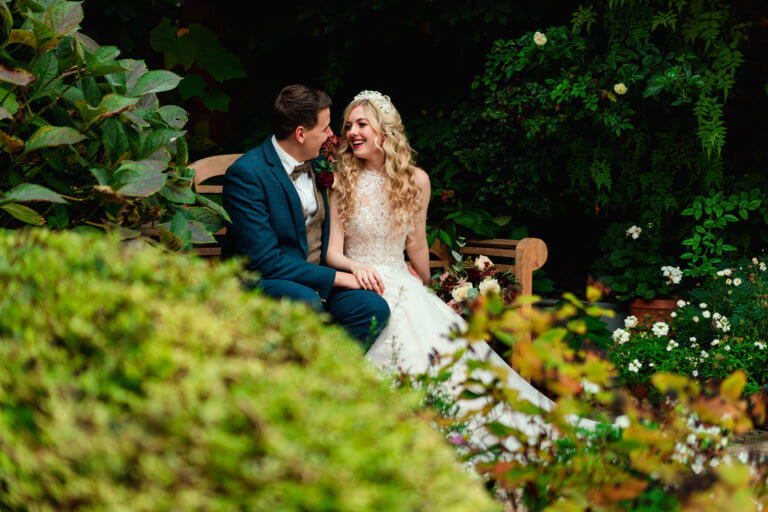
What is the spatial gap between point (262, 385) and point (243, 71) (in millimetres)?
4561

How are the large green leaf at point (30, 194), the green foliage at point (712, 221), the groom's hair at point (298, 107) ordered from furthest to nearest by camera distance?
the green foliage at point (712, 221)
the groom's hair at point (298, 107)
the large green leaf at point (30, 194)

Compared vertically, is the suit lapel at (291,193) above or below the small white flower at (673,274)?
above

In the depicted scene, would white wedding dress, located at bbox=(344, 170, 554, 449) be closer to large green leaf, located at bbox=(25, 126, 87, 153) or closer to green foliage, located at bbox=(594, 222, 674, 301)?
green foliage, located at bbox=(594, 222, 674, 301)

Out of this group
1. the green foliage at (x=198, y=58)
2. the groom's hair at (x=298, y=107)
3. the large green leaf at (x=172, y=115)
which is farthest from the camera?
the green foliage at (x=198, y=58)

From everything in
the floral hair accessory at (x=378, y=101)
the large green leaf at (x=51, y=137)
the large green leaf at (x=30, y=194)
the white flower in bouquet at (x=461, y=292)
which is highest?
the large green leaf at (x=51, y=137)

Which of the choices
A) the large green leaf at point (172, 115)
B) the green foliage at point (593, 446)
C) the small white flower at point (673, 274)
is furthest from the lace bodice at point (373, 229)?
the green foliage at point (593, 446)

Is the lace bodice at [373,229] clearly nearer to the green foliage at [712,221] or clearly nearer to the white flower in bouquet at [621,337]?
the white flower in bouquet at [621,337]

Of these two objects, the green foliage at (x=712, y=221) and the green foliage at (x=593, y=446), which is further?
the green foliage at (x=712, y=221)

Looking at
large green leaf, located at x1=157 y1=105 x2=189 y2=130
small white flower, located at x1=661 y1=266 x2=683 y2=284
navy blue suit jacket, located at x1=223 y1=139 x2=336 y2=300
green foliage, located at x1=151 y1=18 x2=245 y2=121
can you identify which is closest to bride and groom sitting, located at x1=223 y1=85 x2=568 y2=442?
Result: navy blue suit jacket, located at x1=223 y1=139 x2=336 y2=300

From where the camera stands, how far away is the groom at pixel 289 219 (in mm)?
3125

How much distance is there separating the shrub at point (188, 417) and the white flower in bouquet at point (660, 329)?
3.13m

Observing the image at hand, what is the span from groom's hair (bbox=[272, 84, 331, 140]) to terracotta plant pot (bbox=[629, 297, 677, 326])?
2.55 m

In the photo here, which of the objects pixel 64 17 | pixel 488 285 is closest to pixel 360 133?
pixel 488 285

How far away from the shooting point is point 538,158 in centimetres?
437
